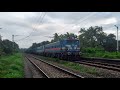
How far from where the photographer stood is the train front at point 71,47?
29.5 m

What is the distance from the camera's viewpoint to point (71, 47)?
98.4 ft

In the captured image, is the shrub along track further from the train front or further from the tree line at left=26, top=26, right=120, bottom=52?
the tree line at left=26, top=26, right=120, bottom=52

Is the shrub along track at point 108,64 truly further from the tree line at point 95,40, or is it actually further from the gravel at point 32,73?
the tree line at point 95,40

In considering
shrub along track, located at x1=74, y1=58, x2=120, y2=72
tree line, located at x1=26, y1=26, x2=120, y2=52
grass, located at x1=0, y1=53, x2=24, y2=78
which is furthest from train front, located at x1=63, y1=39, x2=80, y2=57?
tree line, located at x1=26, y1=26, x2=120, y2=52

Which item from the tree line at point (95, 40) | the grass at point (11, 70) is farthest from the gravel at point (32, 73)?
the tree line at point (95, 40)

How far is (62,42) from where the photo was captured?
3027 cm

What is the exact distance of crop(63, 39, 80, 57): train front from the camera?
2950 centimetres

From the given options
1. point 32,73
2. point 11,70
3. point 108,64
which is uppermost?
point 108,64

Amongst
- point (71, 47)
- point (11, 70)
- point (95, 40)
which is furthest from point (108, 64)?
point (95, 40)

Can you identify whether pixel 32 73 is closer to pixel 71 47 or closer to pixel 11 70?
pixel 11 70
